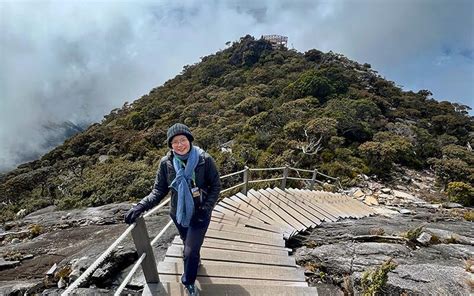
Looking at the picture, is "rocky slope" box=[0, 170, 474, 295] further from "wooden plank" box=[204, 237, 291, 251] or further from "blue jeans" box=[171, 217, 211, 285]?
"blue jeans" box=[171, 217, 211, 285]

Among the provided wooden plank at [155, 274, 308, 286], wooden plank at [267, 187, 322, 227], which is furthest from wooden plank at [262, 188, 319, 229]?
wooden plank at [155, 274, 308, 286]

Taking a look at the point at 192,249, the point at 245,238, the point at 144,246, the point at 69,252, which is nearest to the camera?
the point at 144,246

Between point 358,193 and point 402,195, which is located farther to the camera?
point 402,195

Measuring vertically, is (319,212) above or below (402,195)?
above

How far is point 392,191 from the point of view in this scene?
17.9 metres

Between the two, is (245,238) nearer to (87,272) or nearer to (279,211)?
(279,211)

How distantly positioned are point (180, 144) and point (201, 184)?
462 millimetres

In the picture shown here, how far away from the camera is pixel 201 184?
300cm

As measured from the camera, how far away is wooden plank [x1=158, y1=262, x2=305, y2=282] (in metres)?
3.53

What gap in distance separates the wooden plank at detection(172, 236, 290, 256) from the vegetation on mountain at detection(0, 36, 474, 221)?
14.9m

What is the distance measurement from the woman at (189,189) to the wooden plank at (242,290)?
0.66ft

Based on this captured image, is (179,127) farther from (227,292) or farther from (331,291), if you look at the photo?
(331,291)

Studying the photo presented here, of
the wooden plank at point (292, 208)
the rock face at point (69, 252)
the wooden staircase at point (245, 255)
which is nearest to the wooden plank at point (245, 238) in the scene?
the wooden staircase at point (245, 255)

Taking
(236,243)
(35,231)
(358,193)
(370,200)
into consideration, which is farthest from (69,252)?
(358,193)
